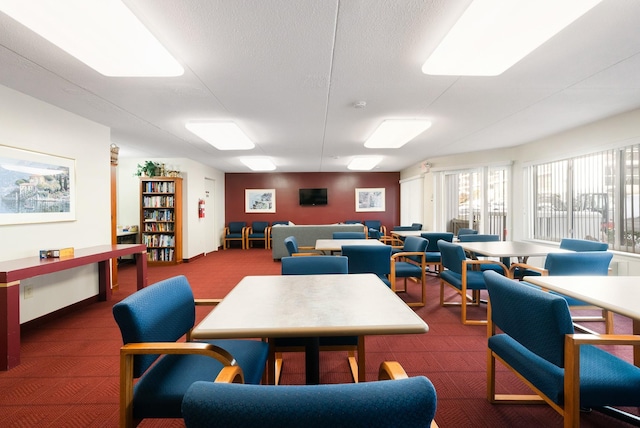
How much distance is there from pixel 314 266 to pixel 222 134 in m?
3.33

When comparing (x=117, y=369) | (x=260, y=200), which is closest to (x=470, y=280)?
(x=117, y=369)

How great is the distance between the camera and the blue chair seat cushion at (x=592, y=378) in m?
1.28

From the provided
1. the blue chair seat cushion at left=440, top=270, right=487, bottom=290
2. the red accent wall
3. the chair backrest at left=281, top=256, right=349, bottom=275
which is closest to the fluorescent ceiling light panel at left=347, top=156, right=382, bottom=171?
the red accent wall

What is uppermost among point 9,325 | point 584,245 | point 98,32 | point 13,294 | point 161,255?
point 98,32

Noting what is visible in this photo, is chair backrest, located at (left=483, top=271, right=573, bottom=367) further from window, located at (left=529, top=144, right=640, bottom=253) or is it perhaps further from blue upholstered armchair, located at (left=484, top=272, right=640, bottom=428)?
window, located at (left=529, top=144, right=640, bottom=253)

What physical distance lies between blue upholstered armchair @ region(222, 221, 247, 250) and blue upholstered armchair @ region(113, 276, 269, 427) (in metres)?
8.03

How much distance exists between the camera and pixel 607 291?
1.67m

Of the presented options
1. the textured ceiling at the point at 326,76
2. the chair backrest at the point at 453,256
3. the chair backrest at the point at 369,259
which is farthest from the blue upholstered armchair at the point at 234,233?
the chair backrest at the point at 453,256

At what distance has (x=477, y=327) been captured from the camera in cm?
312

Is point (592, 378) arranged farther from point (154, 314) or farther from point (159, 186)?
point (159, 186)

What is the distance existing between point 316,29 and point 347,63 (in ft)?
1.81

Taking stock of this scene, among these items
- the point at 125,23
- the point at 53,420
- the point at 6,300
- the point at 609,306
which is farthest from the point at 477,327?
the point at 6,300

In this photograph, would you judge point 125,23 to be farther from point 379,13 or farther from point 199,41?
point 379,13

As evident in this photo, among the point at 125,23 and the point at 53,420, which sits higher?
the point at 125,23
